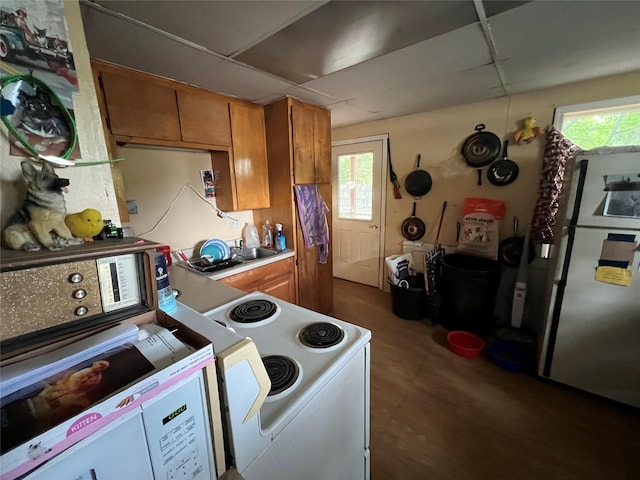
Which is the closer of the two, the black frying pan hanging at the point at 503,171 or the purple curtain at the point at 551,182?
the purple curtain at the point at 551,182

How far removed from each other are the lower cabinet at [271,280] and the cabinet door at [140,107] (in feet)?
3.75

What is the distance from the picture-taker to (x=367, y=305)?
125 inches

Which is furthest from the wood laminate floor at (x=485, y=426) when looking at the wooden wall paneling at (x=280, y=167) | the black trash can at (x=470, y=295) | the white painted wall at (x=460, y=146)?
the wooden wall paneling at (x=280, y=167)

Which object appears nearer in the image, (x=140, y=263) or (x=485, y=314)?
(x=140, y=263)

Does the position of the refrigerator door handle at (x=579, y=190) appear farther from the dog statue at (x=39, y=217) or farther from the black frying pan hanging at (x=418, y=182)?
the dog statue at (x=39, y=217)

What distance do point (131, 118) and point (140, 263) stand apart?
Answer: 55.6 inches

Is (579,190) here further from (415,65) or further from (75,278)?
(75,278)

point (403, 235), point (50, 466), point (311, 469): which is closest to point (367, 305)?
point (403, 235)

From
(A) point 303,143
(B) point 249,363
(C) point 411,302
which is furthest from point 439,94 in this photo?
(B) point 249,363

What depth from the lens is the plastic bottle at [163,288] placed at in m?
0.92

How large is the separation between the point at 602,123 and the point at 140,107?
11.4 ft

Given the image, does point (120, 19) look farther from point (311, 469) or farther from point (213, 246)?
point (311, 469)

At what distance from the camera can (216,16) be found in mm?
1151

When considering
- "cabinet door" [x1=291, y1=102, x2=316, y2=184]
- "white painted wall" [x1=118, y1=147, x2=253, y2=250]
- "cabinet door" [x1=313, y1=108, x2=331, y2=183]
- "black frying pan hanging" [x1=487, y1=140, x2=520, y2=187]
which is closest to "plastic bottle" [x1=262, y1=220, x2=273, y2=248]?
"white painted wall" [x1=118, y1=147, x2=253, y2=250]
